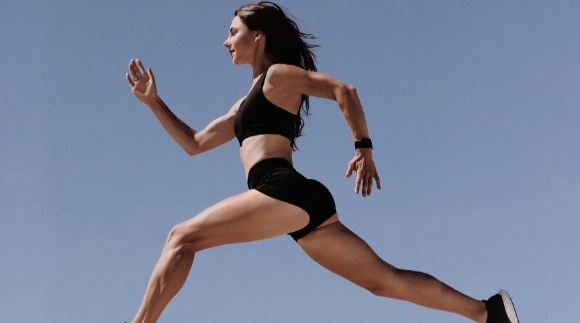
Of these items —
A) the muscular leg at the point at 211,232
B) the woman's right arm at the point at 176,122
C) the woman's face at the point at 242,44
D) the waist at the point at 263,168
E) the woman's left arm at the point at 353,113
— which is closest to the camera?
the muscular leg at the point at 211,232

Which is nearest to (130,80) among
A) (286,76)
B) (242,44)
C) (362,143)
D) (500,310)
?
(242,44)

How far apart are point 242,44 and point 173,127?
905mm

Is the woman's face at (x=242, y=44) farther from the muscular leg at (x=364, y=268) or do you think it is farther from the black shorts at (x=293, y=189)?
the muscular leg at (x=364, y=268)

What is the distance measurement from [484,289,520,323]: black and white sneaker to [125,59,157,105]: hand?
2.81 m

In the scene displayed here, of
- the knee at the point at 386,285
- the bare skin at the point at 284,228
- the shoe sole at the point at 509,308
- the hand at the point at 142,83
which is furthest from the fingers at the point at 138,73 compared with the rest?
the shoe sole at the point at 509,308

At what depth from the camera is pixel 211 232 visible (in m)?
5.55

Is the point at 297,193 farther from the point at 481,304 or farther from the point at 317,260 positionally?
the point at 481,304

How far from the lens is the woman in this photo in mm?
5547

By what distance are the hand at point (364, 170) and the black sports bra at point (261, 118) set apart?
54 centimetres

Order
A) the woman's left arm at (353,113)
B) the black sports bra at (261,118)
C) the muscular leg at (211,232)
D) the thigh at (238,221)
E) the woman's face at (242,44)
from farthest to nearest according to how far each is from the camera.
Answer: the woman's face at (242,44) → the black sports bra at (261,118) → the woman's left arm at (353,113) → the thigh at (238,221) → the muscular leg at (211,232)

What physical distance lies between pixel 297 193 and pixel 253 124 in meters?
0.58

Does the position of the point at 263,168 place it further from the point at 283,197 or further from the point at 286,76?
the point at 286,76

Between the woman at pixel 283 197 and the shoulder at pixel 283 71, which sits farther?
the shoulder at pixel 283 71

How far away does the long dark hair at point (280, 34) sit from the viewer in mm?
6477
